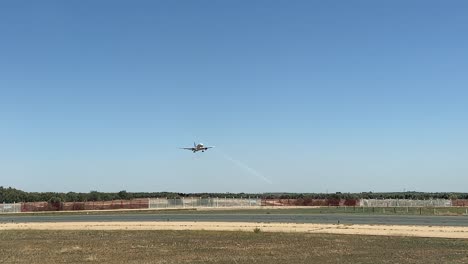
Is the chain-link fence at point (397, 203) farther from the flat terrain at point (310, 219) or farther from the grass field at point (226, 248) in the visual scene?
the grass field at point (226, 248)

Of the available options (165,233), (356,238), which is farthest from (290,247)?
(165,233)

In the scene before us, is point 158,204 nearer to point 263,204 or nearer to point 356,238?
point 263,204

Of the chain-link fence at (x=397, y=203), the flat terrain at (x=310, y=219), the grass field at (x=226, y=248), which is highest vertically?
the grass field at (x=226, y=248)

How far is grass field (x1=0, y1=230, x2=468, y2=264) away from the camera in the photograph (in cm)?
2522

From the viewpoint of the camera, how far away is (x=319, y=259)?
2483cm

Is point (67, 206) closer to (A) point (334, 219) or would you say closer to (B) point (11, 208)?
(B) point (11, 208)

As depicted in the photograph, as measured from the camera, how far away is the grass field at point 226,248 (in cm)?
2522

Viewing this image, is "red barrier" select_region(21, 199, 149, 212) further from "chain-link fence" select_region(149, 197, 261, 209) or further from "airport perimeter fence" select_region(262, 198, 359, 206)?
"airport perimeter fence" select_region(262, 198, 359, 206)

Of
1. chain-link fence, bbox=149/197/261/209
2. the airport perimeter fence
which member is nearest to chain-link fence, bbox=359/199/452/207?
the airport perimeter fence

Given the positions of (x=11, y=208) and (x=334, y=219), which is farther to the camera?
(x=11, y=208)

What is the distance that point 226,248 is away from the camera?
98.3 ft

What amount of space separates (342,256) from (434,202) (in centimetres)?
8690

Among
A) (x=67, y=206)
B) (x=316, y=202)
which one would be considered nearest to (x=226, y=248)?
(x=67, y=206)

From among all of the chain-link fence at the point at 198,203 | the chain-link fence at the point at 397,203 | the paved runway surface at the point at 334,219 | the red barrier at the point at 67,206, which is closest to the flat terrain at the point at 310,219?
Result: the paved runway surface at the point at 334,219
